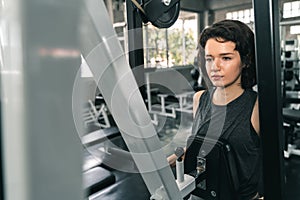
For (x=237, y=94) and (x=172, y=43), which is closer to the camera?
(x=237, y=94)

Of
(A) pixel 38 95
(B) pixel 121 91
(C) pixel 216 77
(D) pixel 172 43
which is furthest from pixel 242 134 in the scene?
(D) pixel 172 43

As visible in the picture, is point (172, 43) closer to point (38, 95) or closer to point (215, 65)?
point (215, 65)

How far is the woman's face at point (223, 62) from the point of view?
108 cm

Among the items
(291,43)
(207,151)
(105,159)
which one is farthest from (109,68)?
(291,43)

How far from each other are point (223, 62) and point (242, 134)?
30cm

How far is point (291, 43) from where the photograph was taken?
412 cm

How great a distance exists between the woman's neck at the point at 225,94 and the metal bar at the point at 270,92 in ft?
0.80

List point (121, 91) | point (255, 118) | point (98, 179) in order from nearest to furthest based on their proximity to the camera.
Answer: point (121, 91) < point (255, 118) < point (98, 179)

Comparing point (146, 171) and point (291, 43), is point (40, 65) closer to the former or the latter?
point (146, 171)

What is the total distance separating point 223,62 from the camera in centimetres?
109

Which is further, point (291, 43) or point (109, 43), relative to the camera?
point (291, 43)

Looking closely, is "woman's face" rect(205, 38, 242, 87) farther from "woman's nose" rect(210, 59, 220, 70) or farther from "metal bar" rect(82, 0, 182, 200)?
"metal bar" rect(82, 0, 182, 200)

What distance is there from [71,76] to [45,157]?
2.9 inches

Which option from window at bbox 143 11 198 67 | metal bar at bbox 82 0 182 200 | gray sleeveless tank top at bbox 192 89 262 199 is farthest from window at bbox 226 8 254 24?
metal bar at bbox 82 0 182 200
